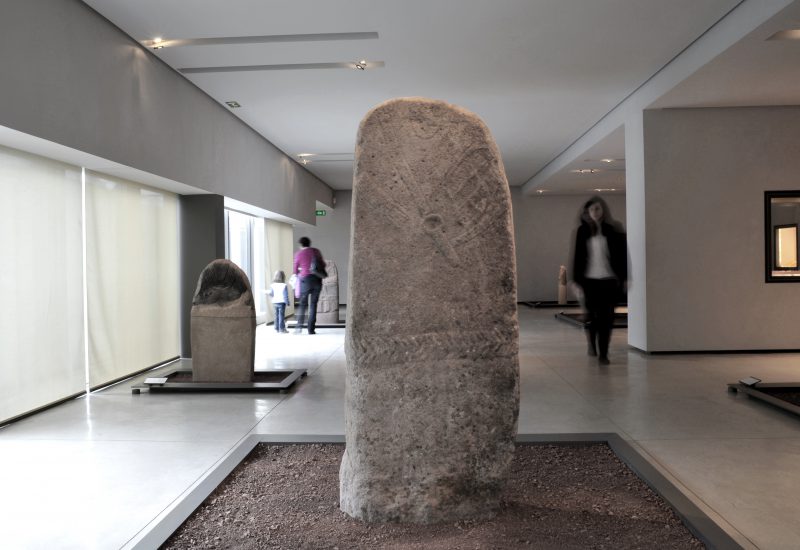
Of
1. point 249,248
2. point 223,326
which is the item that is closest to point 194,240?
point 223,326

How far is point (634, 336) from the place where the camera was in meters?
9.66

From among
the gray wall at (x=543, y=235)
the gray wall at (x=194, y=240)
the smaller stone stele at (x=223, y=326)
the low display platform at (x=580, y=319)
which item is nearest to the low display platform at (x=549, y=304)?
the gray wall at (x=543, y=235)

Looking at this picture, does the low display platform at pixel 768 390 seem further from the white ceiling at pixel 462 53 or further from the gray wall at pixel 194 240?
the gray wall at pixel 194 240

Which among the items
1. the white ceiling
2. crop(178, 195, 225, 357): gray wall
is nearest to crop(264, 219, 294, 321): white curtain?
the white ceiling

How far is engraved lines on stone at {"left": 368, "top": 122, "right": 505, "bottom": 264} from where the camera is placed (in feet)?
10.6

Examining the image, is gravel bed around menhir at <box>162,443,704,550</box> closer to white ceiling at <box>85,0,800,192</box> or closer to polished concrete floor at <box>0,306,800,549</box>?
polished concrete floor at <box>0,306,800,549</box>

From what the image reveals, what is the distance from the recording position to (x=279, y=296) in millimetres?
12727

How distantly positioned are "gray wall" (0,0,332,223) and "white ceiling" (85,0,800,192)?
0.86 feet

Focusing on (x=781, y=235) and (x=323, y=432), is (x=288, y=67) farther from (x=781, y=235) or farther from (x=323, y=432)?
(x=781, y=235)

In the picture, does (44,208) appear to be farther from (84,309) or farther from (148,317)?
(148,317)

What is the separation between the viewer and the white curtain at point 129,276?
727 centimetres

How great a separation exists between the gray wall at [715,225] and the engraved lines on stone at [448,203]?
254 inches

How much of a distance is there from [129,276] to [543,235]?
617 inches

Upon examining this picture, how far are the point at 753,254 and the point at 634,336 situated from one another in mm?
1933
